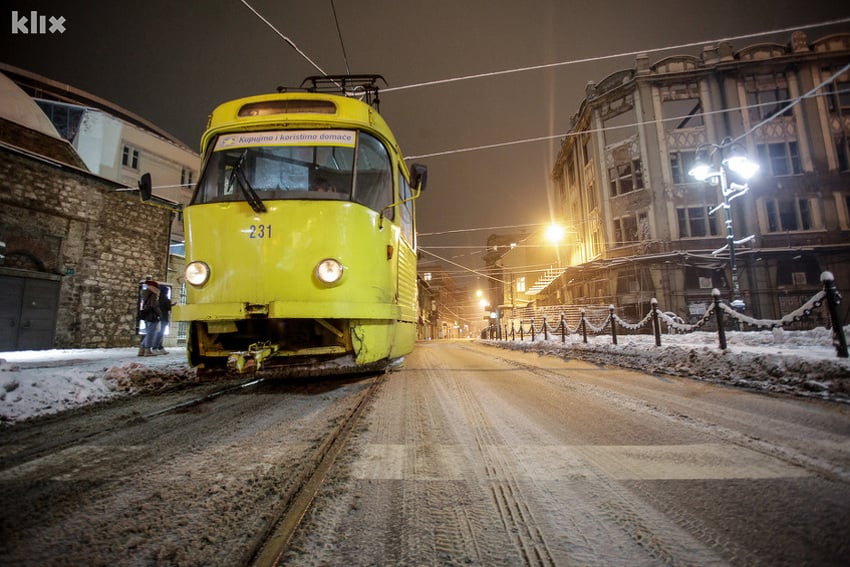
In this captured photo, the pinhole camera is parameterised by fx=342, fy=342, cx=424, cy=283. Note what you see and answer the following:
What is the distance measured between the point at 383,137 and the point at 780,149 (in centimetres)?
2901

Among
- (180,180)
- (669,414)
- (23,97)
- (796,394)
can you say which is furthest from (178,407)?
(180,180)

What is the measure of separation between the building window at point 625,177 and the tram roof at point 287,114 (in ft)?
79.6

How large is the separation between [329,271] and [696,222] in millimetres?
25554

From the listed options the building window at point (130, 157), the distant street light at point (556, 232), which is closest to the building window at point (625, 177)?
the distant street light at point (556, 232)

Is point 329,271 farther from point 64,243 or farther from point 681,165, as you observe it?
point 681,165

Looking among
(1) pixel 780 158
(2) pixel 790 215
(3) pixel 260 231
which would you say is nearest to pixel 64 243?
(3) pixel 260 231

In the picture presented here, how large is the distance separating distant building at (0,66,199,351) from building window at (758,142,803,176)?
102 feet

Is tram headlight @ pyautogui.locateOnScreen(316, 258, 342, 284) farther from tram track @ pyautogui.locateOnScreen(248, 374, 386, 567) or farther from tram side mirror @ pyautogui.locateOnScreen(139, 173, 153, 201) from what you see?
tram side mirror @ pyautogui.locateOnScreen(139, 173, 153, 201)

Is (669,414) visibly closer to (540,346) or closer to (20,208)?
(540,346)

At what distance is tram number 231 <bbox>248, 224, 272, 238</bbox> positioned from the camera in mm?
3496

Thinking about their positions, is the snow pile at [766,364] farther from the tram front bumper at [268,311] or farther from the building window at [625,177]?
the building window at [625,177]

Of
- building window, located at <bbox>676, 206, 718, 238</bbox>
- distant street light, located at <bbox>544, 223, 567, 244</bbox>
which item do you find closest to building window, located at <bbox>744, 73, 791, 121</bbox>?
building window, located at <bbox>676, 206, 718, 238</bbox>

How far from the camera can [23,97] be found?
13523 mm

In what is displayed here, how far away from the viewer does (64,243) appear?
37.9ft
